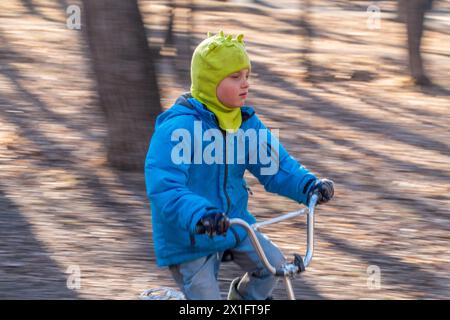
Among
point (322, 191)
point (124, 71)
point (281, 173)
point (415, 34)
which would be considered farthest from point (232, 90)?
point (415, 34)

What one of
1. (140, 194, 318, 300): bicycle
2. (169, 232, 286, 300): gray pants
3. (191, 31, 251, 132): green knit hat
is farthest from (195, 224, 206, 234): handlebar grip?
(191, 31, 251, 132): green knit hat

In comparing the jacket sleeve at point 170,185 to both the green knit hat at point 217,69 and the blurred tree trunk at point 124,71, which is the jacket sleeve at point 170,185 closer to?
the green knit hat at point 217,69

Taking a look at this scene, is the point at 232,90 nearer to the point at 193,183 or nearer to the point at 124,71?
the point at 193,183

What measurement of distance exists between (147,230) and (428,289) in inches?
84.1

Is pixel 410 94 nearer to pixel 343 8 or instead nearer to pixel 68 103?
pixel 68 103

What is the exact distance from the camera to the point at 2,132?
910cm

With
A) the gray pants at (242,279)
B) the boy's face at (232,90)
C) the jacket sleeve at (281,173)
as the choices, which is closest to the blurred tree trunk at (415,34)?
the jacket sleeve at (281,173)

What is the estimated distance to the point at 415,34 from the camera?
1198 centimetres

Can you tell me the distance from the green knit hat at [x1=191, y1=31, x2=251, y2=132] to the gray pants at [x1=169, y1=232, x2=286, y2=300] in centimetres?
54

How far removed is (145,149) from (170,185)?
13.5ft

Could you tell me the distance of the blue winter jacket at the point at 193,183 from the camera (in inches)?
141

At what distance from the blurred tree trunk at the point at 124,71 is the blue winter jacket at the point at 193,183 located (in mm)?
3612

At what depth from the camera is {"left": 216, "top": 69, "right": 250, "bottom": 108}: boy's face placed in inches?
150

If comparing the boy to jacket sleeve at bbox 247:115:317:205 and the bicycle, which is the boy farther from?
the bicycle
